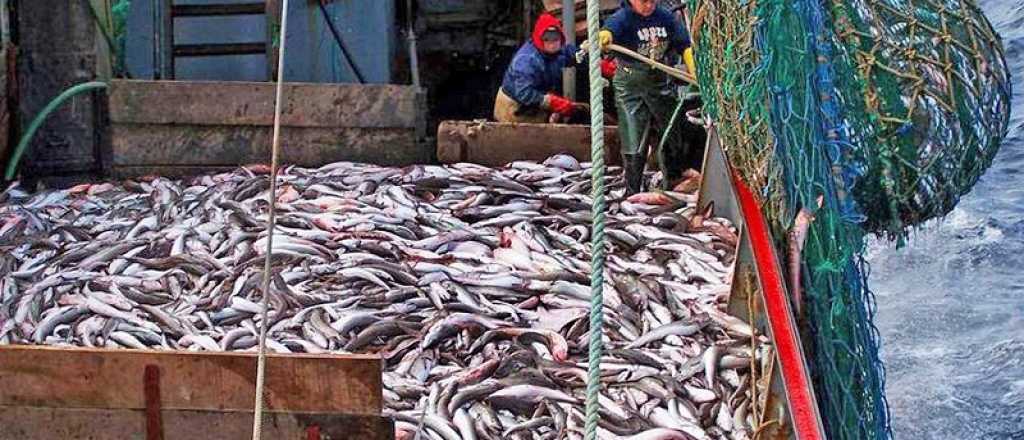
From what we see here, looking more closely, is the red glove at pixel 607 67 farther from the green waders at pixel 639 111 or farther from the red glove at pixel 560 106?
the green waders at pixel 639 111

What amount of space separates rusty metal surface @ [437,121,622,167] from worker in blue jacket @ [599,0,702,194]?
836 millimetres

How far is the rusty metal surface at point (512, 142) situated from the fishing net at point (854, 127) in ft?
13.7

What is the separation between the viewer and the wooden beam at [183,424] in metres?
5.89

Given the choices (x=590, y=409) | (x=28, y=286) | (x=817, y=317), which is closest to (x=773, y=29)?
(x=817, y=317)

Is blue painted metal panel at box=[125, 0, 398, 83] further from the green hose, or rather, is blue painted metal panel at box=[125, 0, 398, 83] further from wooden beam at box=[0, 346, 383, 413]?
wooden beam at box=[0, 346, 383, 413]

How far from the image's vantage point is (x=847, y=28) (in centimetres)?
680

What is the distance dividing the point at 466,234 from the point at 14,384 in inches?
144

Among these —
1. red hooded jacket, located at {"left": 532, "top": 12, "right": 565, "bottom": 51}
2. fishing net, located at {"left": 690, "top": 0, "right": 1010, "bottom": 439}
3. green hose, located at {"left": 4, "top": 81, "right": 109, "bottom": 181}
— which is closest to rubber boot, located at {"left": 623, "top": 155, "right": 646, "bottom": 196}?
red hooded jacket, located at {"left": 532, "top": 12, "right": 565, "bottom": 51}

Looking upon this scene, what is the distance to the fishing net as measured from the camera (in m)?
6.66

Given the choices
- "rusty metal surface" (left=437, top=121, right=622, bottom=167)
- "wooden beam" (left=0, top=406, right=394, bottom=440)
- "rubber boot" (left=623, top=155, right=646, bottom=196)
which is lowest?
"wooden beam" (left=0, top=406, right=394, bottom=440)

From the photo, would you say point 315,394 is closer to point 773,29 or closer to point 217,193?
point 773,29

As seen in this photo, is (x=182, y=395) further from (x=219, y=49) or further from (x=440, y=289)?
(x=219, y=49)

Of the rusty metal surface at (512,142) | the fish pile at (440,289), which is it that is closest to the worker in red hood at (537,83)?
the rusty metal surface at (512,142)

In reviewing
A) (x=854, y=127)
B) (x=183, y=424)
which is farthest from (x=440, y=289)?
(x=854, y=127)
